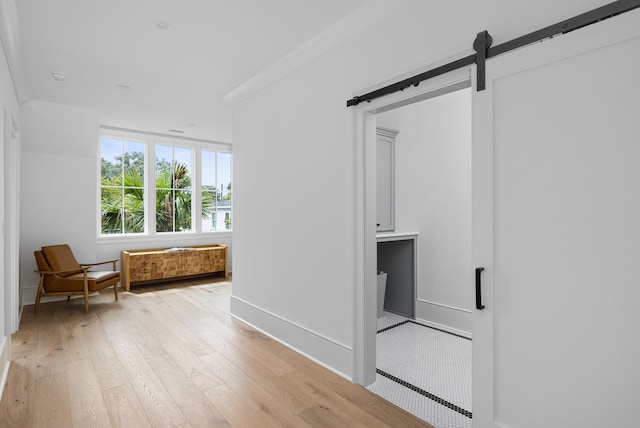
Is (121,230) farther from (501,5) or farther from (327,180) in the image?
(501,5)

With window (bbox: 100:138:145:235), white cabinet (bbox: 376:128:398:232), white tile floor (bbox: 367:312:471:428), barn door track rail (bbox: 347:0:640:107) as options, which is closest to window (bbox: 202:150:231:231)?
window (bbox: 100:138:145:235)

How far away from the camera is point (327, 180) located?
110 inches

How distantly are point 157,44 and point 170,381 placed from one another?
2.58m

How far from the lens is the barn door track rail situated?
4.58ft

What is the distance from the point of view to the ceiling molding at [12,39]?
2.31 m

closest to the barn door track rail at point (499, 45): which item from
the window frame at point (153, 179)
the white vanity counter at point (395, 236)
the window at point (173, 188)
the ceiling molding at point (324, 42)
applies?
the ceiling molding at point (324, 42)

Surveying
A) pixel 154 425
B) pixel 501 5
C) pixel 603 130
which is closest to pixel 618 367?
pixel 603 130

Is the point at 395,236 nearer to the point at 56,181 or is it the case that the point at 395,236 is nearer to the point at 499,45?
the point at 499,45

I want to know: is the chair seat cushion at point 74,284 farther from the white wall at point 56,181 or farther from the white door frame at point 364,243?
the white door frame at point 364,243

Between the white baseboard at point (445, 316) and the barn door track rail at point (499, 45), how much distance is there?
2287 mm

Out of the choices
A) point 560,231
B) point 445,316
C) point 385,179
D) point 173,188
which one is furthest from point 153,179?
point 560,231

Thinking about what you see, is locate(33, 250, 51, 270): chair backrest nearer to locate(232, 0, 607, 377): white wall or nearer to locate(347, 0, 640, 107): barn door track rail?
locate(232, 0, 607, 377): white wall

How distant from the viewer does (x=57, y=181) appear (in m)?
4.96

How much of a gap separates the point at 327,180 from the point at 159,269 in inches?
163
